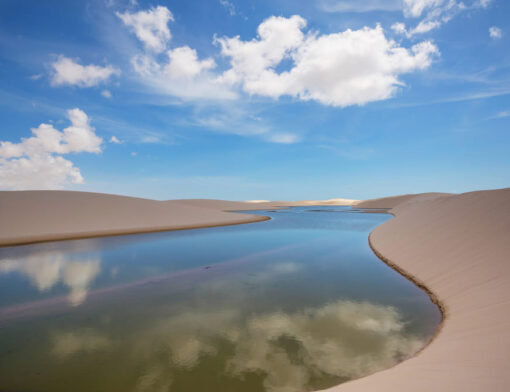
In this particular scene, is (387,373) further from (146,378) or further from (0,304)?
(0,304)

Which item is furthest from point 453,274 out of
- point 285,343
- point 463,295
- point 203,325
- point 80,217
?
point 80,217

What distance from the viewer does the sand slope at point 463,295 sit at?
2.56 m

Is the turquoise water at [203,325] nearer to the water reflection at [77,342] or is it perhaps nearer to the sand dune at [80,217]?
the water reflection at [77,342]

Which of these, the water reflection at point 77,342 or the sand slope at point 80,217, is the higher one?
the sand slope at point 80,217

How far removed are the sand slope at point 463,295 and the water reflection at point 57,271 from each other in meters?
6.70

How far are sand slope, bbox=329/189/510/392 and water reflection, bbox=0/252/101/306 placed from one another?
6702 mm

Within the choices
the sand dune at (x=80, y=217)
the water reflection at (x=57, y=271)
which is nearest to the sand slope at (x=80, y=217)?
the sand dune at (x=80, y=217)

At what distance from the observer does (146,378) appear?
3.08 m

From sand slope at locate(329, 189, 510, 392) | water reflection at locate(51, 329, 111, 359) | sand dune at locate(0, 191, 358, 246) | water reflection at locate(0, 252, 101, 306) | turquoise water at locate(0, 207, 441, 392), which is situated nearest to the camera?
sand slope at locate(329, 189, 510, 392)

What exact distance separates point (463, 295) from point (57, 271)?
11.4 metres

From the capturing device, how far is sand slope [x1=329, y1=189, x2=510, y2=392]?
8.40 ft

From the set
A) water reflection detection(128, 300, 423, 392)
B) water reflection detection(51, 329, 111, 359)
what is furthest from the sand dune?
water reflection detection(128, 300, 423, 392)

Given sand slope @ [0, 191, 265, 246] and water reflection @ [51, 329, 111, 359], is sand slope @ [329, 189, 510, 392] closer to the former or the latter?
water reflection @ [51, 329, 111, 359]

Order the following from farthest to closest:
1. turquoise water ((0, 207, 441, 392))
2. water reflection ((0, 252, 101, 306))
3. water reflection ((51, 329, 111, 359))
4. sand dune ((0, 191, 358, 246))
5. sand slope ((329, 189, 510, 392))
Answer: sand dune ((0, 191, 358, 246)), water reflection ((0, 252, 101, 306)), water reflection ((51, 329, 111, 359)), turquoise water ((0, 207, 441, 392)), sand slope ((329, 189, 510, 392))
